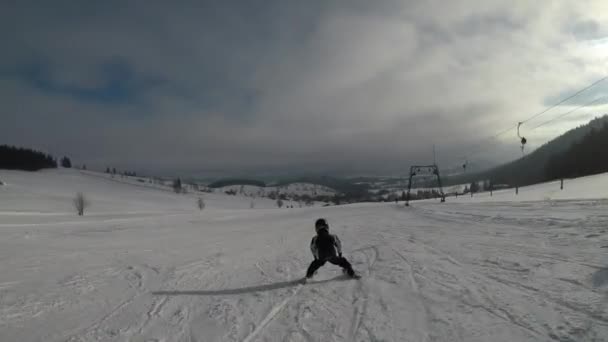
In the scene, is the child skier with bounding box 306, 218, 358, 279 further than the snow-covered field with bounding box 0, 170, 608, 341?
Yes

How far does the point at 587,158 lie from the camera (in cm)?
7294

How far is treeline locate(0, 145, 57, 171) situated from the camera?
4749 inches

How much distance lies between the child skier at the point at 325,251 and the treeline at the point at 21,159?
159 metres

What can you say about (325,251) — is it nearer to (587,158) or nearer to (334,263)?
(334,263)

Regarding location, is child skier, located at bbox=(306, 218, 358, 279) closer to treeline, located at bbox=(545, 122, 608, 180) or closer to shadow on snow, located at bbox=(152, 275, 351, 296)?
shadow on snow, located at bbox=(152, 275, 351, 296)

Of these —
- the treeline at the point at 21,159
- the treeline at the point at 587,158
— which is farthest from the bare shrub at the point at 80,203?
the treeline at the point at 587,158

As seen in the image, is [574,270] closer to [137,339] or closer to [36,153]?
[137,339]

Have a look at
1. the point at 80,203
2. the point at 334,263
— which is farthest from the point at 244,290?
the point at 80,203

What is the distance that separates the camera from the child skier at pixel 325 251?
7.29 metres

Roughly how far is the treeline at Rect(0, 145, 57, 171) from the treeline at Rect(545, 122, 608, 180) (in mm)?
177948

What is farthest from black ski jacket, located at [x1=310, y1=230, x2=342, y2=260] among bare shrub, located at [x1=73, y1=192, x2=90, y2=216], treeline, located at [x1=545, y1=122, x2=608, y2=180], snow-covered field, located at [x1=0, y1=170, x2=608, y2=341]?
treeline, located at [x1=545, y1=122, x2=608, y2=180]

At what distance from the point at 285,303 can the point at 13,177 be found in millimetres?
136919

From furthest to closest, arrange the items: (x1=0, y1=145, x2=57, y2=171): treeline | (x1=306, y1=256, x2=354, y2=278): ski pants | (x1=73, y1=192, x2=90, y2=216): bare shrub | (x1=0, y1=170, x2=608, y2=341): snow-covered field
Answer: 1. (x1=0, y1=145, x2=57, y2=171): treeline
2. (x1=73, y1=192, x2=90, y2=216): bare shrub
3. (x1=306, y1=256, x2=354, y2=278): ski pants
4. (x1=0, y1=170, x2=608, y2=341): snow-covered field

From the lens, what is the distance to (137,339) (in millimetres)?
4590
